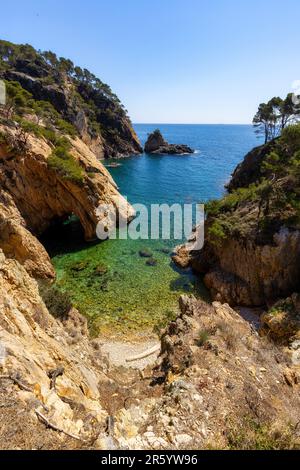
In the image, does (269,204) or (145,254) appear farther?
(145,254)

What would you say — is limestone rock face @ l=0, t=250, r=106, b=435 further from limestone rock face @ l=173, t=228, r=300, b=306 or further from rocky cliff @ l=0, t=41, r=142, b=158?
rocky cliff @ l=0, t=41, r=142, b=158

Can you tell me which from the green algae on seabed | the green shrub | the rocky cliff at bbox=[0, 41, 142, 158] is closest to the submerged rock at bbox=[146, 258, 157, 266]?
the green algae on seabed

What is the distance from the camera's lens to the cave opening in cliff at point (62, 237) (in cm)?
2499

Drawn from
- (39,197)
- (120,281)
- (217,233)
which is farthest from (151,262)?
(39,197)

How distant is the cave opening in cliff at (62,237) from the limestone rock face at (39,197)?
1.02 meters

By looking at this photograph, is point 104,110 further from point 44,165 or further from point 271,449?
point 271,449

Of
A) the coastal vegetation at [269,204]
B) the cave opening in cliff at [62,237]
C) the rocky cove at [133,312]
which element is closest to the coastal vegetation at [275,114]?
the rocky cove at [133,312]

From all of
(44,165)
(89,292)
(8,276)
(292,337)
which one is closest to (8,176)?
(44,165)

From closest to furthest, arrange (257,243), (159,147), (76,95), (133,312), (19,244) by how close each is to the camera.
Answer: (133,312), (257,243), (19,244), (76,95), (159,147)

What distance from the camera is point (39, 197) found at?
24656 millimetres

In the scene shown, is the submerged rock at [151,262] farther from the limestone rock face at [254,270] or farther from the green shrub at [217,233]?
the green shrub at [217,233]

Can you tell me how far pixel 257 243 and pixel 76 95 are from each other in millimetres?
61663

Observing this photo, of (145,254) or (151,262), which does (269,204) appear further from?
(145,254)

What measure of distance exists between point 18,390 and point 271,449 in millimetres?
4652
